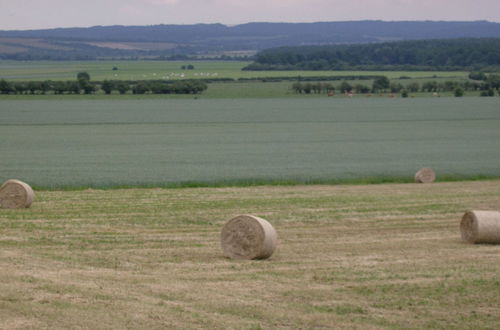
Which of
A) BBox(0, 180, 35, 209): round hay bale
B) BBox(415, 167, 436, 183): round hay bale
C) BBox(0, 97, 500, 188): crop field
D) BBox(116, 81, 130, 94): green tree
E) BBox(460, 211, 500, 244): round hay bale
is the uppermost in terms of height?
BBox(460, 211, 500, 244): round hay bale

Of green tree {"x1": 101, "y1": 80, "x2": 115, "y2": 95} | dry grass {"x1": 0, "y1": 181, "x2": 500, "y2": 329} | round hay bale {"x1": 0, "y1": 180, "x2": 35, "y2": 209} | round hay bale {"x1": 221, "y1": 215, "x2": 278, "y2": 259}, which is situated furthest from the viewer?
green tree {"x1": 101, "y1": 80, "x2": 115, "y2": 95}

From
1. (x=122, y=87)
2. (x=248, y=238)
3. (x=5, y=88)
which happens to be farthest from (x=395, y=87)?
(x=248, y=238)

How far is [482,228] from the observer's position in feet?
62.5

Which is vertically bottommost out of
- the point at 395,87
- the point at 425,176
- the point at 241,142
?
the point at 395,87

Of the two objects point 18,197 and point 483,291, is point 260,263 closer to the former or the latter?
point 483,291

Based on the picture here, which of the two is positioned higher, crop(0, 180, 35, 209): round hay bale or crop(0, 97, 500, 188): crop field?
crop(0, 180, 35, 209): round hay bale

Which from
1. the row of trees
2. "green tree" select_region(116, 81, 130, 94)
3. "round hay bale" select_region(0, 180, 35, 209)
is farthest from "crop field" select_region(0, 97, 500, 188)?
the row of trees

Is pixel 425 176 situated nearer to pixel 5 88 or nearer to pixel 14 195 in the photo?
pixel 14 195

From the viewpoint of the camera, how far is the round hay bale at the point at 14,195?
2444 centimetres

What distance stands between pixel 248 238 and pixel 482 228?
16.9ft

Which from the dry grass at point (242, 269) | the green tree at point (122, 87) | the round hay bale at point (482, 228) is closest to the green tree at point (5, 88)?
the green tree at point (122, 87)

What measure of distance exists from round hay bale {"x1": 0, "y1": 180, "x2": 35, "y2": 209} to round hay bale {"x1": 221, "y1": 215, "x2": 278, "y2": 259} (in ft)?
28.9

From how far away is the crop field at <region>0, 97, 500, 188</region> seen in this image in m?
34.5

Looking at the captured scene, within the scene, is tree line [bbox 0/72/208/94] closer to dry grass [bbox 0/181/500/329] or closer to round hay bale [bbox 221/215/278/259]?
dry grass [bbox 0/181/500/329]
